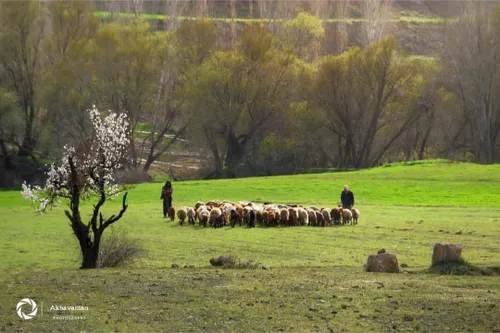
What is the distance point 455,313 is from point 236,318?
3.90 metres

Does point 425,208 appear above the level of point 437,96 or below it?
below

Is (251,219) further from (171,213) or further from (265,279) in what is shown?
(265,279)

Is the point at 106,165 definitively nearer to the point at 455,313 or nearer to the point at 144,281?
the point at 144,281

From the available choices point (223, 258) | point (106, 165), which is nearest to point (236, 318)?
point (223, 258)

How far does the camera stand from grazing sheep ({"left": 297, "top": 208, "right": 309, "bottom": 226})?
3725cm

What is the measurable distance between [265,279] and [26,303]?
18.1 feet

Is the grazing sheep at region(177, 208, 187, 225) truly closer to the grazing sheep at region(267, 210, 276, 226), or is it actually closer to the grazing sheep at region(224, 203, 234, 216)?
the grazing sheep at region(224, 203, 234, 216)

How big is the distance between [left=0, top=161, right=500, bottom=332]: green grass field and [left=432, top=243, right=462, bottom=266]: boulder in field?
66cm

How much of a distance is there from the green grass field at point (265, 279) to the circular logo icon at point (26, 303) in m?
0.17

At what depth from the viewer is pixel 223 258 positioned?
75.6 ft

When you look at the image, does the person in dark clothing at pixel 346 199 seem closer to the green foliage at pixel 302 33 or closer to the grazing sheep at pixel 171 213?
the grazing sheep at pixel 171 213

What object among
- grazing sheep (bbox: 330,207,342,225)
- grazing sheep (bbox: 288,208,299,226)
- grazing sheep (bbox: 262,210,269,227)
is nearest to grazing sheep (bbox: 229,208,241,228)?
grazing sheep (bbox: 262,210,269,227)

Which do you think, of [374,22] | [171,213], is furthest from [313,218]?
[374,22]

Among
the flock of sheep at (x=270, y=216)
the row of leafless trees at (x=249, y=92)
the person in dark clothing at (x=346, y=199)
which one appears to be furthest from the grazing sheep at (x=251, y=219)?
the row of leafless trees at (x=249, y=92)
